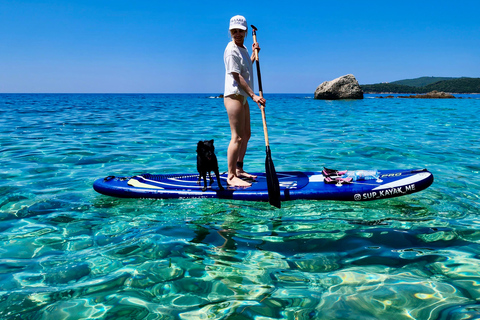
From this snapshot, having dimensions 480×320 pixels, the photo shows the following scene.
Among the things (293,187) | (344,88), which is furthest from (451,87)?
(293,187)

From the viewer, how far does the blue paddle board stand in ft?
17.1

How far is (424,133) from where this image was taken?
47.6 feet

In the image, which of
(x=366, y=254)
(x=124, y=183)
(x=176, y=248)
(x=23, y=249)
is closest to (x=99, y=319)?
(x=176, y=248)

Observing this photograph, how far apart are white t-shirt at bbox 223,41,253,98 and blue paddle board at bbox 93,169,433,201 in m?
1.52

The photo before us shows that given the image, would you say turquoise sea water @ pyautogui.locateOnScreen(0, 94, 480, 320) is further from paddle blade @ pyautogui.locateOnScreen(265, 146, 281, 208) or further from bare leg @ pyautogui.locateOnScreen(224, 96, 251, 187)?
bare leg @ pyautogui.locateOnScreen(224, 96, 251, 187)

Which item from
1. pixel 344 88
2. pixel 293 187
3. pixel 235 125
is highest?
pixel 344 88

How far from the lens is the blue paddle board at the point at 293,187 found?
205 inches

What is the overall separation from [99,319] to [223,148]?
8928 millimetres

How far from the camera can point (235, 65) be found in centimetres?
524

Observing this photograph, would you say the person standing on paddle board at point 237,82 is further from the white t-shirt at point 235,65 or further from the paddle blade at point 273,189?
the paddle blade at point 273,189

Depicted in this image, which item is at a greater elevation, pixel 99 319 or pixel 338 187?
pixel 338 187

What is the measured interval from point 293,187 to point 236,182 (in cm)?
91

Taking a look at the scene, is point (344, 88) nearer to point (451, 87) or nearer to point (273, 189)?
point (273, 189)

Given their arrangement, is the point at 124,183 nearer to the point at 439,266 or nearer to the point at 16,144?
the point at 439,266
